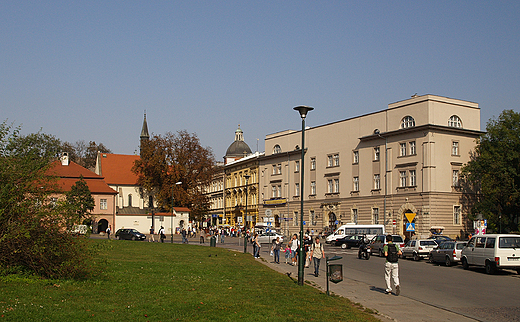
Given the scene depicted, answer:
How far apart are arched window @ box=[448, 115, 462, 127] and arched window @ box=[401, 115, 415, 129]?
3.86 m

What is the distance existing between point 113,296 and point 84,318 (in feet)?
9.43

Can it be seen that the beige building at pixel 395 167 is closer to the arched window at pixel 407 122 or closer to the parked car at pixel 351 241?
the arched window at pixel 407 122

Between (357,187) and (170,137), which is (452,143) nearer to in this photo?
(357,187)

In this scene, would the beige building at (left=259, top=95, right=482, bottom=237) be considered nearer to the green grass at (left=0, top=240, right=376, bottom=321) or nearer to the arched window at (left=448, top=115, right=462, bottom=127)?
the arched window at (left=448, top=115, right=462, bottom=127)

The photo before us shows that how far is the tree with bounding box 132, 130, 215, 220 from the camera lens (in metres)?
84.4

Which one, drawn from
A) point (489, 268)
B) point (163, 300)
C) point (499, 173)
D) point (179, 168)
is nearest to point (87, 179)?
point (179, 168)

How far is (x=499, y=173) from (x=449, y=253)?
28863 mm

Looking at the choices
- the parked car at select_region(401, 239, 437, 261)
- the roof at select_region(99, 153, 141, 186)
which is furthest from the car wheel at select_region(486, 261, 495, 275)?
the roof at select_region(99, 153, 141, 186)

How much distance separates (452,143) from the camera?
59812 mm

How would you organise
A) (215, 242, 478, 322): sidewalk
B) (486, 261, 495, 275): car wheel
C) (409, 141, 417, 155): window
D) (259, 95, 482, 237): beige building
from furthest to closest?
(409, 141, 417, 155): window
(259, 95, 482, 237): beige building
(486, 261, 495, 275): car wheel
(215, 242, 478, 322): sidewalk

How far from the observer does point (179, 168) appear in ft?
276

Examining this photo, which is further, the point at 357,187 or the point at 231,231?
the point at 231,231

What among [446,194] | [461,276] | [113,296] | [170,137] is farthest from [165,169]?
[113,296]

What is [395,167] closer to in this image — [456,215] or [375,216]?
[375,216]
